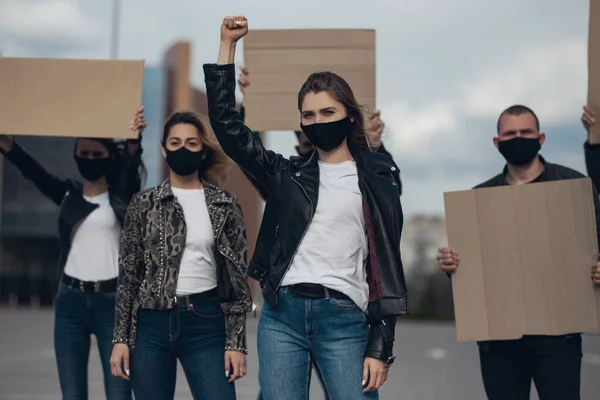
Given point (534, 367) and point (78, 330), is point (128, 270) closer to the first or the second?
point (78, 330)

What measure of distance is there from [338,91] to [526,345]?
1715mm

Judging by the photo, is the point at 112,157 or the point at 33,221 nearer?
the point at 112,157

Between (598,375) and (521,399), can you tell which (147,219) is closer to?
(521,399)

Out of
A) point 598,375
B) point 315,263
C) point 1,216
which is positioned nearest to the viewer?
point 315,263

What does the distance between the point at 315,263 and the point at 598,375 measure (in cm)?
1145

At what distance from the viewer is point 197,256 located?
4594mm

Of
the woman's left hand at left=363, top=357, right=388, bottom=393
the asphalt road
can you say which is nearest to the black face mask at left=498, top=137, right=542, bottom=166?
the woman's left hand at left=363, top=357, right=388, bottom=393

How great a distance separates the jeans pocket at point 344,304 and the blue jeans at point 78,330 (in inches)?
79.4

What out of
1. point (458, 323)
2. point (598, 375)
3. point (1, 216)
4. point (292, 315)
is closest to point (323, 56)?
point (458, 323)

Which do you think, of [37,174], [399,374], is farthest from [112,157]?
[399,374]

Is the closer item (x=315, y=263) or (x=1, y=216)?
(x=315, y=263)

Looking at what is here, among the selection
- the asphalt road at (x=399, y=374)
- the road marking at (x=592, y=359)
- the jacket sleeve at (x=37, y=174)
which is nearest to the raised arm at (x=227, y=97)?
the jacket sleeve at (x=37, y=174)

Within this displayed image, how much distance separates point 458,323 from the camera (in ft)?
15.4

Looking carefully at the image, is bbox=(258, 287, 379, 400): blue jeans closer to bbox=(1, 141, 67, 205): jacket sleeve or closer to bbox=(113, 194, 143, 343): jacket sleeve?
bbox=(113, 194, 143, 343): jacket sleeve
